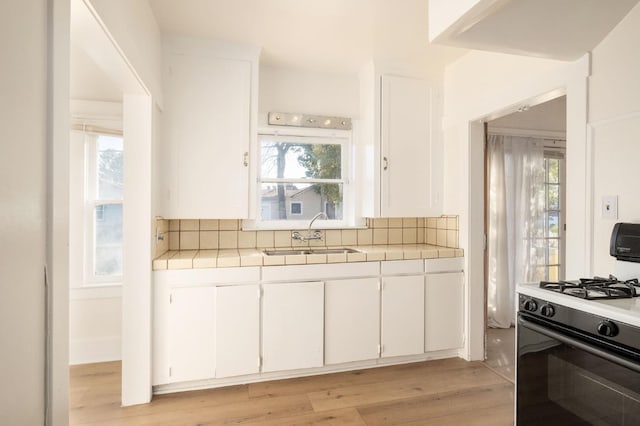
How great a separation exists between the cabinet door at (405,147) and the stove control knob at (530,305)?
1490 millimetres

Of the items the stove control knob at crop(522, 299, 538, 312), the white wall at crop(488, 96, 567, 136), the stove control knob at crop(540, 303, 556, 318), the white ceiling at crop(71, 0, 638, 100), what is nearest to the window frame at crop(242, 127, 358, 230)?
the white ceiling at crop(71, 0, 638, 100)

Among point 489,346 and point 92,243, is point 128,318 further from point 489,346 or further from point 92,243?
point 489,346

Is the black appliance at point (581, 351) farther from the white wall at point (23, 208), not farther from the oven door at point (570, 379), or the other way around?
the white wall at point (23, 208)

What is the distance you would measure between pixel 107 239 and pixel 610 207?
11.6 feet

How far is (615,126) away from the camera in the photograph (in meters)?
1.77

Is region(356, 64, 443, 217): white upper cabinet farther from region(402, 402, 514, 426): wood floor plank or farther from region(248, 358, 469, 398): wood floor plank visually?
region(402, 402, 514, 426): wood floor plank

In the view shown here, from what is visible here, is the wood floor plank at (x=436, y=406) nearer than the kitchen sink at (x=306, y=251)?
Yes

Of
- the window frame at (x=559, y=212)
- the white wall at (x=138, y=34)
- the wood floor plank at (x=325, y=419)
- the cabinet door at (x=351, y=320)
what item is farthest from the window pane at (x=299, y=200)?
the window frame at (x=559, y=212)

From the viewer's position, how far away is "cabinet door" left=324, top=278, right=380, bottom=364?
263 cm

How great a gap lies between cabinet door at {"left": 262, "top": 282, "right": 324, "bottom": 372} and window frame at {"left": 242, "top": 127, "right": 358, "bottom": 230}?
710 millimetres

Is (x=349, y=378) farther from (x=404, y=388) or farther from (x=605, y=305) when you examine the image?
(x=605, y=305)

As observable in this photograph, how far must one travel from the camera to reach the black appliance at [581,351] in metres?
1.24

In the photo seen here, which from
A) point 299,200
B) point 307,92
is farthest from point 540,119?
point 299,200

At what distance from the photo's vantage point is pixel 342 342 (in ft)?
8.71
